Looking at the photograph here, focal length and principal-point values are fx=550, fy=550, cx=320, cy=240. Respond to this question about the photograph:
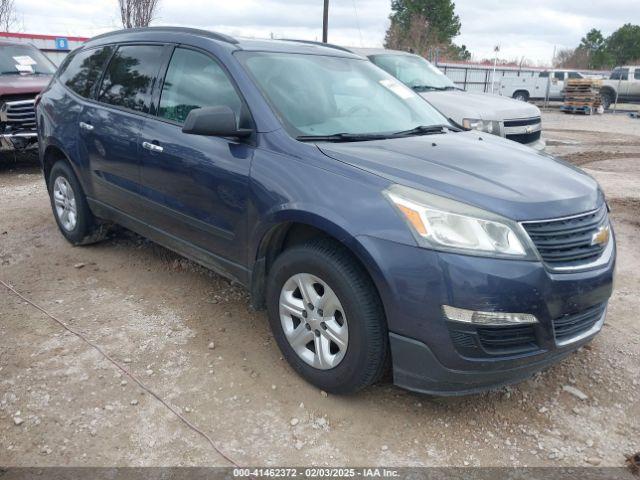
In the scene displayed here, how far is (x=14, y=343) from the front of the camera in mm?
3414

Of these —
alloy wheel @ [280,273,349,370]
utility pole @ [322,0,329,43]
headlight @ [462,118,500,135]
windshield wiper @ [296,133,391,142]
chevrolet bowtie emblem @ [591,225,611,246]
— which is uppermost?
utility pole @ [322,0,329,43]

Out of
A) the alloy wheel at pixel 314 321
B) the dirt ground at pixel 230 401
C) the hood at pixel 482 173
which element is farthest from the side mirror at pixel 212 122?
the dirt ground at pixel 230 401

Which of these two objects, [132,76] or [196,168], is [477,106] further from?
[196,168]

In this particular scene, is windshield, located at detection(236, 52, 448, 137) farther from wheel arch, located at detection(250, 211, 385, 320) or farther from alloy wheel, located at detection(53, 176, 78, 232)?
alloy wheel, located at detection(53, 176, 78, 232)

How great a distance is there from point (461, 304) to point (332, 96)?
1738 mm

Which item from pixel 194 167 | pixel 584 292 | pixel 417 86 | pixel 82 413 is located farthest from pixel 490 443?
pixel 417 86

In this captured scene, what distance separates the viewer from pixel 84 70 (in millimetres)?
4773

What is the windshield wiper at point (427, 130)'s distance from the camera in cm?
345

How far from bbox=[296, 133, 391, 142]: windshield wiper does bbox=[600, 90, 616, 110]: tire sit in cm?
2643

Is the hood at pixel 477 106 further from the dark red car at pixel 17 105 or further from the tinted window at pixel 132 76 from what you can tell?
the dark red car at pixel 17 105

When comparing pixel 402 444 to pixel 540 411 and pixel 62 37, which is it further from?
pixel 62 37

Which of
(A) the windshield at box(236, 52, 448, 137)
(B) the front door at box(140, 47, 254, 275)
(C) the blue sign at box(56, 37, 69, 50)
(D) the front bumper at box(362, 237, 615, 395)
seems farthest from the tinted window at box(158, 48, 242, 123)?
(C) the blue sign at box(56, 37, 69, 50)

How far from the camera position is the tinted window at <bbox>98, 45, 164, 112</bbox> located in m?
3.94

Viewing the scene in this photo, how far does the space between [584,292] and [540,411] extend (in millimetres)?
720
